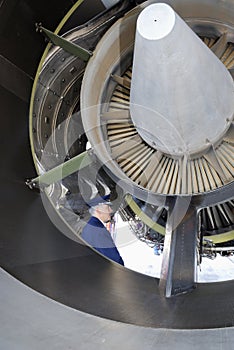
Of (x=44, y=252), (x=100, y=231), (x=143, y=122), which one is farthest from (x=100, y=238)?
(x=143, y=122)

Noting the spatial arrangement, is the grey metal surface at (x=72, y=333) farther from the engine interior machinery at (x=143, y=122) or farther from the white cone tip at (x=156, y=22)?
the white cone tip at (x=156, y=22)

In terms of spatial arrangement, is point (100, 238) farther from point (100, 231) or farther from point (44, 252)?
point (44, 252)

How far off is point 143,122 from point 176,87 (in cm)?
26

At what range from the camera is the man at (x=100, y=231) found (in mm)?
2393

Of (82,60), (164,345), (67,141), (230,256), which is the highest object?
(82,60)

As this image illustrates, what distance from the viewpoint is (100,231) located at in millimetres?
2555

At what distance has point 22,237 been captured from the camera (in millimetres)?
1784

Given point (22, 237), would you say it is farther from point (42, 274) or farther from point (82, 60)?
point (82, 60)

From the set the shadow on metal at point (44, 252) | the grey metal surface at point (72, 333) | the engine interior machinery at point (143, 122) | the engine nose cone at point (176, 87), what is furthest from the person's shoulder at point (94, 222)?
the grey metal surface at point (72, 333)

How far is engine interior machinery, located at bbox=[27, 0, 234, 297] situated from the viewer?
173 cm

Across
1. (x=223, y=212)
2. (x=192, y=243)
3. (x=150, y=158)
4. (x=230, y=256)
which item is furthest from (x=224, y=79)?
(x=230, y=256)

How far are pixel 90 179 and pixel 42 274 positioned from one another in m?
0.74

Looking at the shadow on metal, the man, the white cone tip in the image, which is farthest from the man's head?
the white cone tip

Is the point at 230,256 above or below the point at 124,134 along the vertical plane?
below
